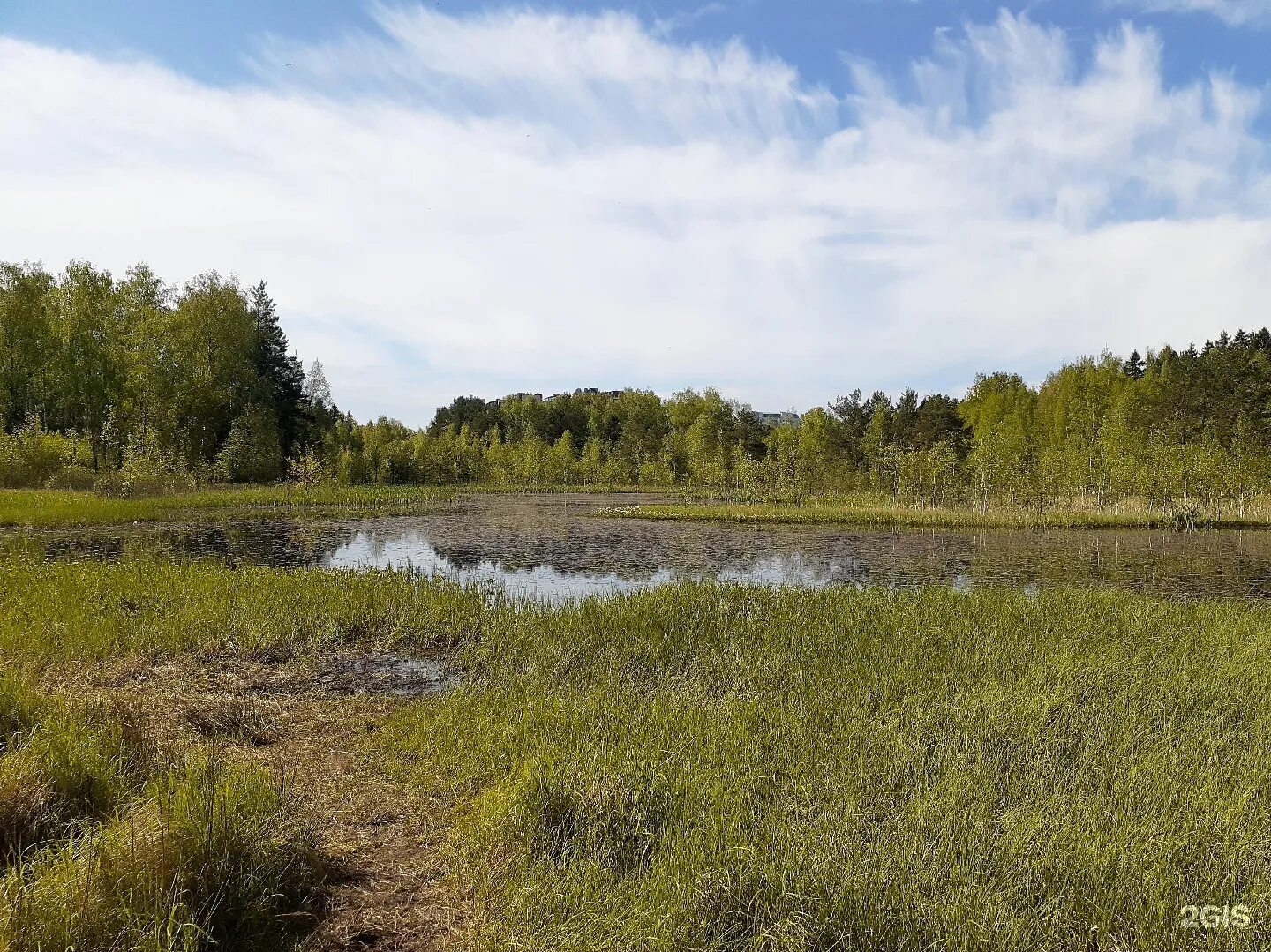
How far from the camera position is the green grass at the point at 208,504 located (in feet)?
83.1

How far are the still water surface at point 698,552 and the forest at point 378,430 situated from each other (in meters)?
8.97

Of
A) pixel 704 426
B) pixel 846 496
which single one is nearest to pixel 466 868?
pixel 846 496

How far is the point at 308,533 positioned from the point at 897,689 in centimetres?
2351

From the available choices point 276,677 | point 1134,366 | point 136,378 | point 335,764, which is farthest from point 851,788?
point 1134,366

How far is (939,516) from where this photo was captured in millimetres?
34469

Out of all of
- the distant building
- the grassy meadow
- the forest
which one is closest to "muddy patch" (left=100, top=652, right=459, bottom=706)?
the grassy meadow

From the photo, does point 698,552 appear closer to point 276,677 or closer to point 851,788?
point 276,677

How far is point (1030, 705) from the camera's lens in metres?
7.05

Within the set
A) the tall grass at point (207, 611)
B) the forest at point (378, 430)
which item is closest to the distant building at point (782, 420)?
the forest at point (378, 430)

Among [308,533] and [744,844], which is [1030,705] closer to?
[744,844]

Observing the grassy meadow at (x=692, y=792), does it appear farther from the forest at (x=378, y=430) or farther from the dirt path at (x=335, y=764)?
the forest at (x=378, y=430)

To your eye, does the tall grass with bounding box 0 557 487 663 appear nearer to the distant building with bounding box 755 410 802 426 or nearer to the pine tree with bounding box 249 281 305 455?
the pine tree with bounding box 249 281 305 455

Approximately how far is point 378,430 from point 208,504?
36158mm

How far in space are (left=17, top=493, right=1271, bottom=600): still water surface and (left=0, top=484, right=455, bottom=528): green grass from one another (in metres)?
2.09
